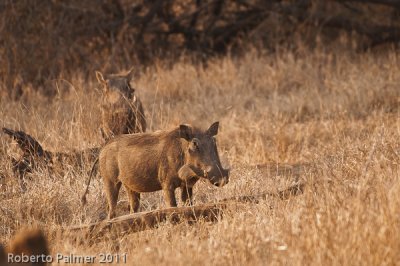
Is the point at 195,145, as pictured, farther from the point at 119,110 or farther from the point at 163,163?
the point at 119,110

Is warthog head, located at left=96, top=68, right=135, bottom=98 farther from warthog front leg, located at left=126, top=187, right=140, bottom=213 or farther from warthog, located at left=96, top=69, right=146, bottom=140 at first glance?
warthog front leg, located at left=126, top=187, right=140, bottom=213

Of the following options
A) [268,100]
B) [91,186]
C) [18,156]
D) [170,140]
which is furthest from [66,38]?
[170,140]

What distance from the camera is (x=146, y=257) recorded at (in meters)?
4.21

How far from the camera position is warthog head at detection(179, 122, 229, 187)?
5.06 m

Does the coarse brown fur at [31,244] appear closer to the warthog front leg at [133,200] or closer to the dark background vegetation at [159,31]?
the warthog front leg at [133,200]

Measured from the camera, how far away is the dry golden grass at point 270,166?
4.21 metres

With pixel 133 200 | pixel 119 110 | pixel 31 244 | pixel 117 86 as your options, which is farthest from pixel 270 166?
pixel 31 244

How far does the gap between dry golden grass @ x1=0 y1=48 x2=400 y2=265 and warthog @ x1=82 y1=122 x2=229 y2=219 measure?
30 cm

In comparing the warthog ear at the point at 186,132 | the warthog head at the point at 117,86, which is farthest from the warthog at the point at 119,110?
the warthog ear at the point at 186,132

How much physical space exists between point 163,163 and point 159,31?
10.1 m

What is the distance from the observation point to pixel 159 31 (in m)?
15.2

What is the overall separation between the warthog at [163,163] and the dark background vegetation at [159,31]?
22.6 ft

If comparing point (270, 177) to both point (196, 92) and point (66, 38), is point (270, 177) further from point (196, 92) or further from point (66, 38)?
point (66, 38)

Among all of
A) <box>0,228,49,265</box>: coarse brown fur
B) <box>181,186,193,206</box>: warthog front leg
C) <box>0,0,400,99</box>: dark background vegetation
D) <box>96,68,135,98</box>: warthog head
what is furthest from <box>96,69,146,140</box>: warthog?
<box>0,0,400,99</box>: dark background vegetation
